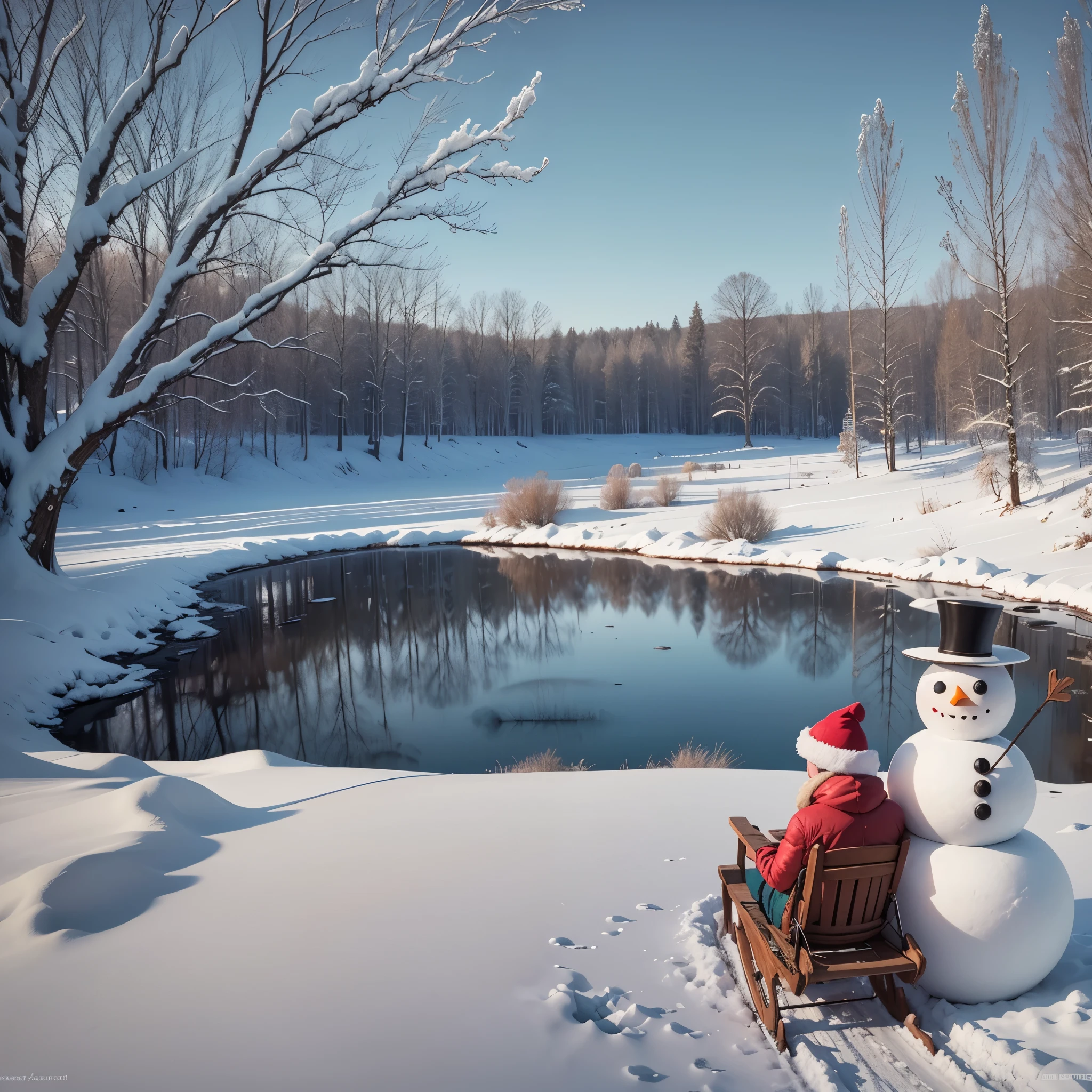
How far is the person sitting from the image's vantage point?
2545 millimetres

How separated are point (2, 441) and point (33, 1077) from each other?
29.6 feet

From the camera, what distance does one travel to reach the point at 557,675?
31.2 ft

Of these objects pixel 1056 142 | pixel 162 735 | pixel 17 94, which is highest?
pixel 1056 142

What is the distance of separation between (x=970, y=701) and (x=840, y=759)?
530 mm

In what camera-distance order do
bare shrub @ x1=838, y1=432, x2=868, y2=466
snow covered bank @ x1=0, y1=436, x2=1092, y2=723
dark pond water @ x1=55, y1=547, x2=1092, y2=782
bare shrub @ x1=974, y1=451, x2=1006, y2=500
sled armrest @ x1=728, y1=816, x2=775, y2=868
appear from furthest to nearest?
1. bare shrub @ x1=838, y1=432, x2=868, y2=466
2. bare shrub @ x1=974, y1=451, x2=1006, y2=500
3. snow covered bank @ x1=0, y1=436, x2=1092, y2=723
4. dark pond water @ x1=55, y1=547, x2=1092, y2=782
5. sled armrest @ x1=728, y1=816, x2=775, y2=868

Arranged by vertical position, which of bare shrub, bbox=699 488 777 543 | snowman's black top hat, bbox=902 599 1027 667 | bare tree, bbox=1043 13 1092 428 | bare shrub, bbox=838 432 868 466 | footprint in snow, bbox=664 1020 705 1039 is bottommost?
footprint in snow, bbox=664 1020 705 1039

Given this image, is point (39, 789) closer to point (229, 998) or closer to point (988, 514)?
point (229, 998)

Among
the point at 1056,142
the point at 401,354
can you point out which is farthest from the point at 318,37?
the point at 401,354

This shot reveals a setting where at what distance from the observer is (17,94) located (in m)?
8.69

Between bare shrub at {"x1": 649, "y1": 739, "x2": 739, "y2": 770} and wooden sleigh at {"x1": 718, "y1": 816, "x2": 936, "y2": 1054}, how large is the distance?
3.20 m

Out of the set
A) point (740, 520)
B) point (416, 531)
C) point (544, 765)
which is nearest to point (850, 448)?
point (740, 520)

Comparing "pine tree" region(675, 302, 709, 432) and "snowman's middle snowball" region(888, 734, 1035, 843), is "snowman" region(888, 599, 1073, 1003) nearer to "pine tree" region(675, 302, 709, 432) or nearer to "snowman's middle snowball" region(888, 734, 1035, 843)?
"snowman's middle snowball" region(888, 734, 1035, 843)

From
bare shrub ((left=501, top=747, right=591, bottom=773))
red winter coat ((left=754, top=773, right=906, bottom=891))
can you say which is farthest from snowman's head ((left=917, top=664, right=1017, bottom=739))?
bare shrub ((left=501, top=747, right=591, bottom=773))

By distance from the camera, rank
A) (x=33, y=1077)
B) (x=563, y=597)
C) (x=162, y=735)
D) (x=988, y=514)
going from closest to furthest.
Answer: (x=33, y=1077) → (x=162, y=735) → (x=563, y=597) → (x=988, y=514)
